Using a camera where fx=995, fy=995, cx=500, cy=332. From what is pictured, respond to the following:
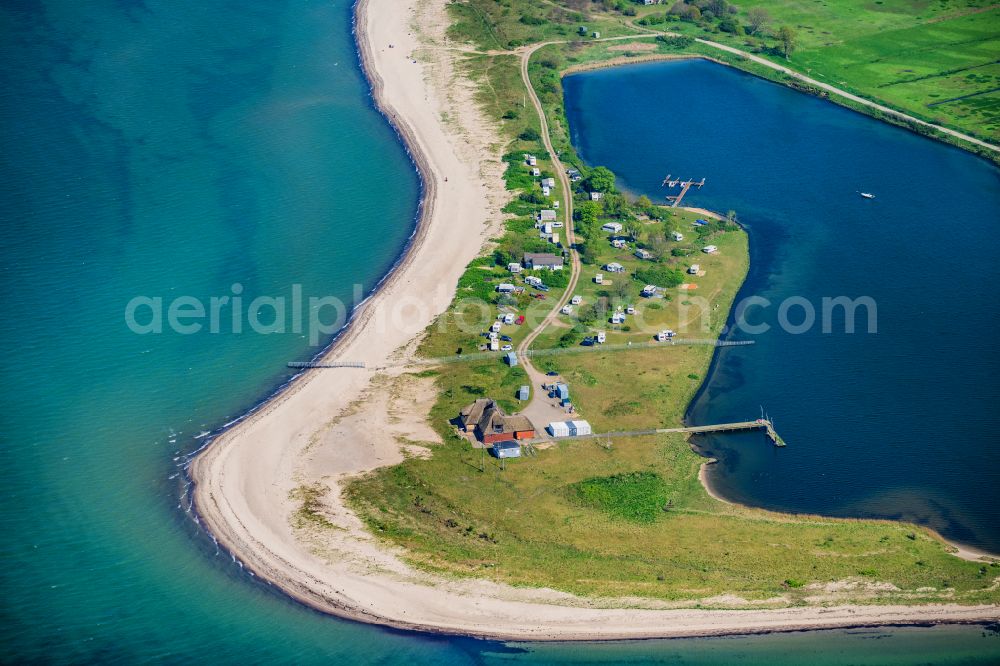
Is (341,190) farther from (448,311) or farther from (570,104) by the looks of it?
(570,104)

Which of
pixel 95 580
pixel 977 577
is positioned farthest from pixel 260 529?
pixel 977 577

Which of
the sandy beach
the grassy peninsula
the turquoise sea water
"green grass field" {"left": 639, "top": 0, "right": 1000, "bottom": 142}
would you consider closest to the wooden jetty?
the grassy peninsula

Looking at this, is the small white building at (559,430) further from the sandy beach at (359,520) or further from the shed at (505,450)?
the sandy beach at (359,520)

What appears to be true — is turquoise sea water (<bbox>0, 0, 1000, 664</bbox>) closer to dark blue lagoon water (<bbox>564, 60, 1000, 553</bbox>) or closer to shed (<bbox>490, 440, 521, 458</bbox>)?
dark blue lagoon water (<bbox>564, 60, 1000, 553</bbox>)

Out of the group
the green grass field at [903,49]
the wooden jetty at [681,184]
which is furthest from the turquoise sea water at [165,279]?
the green grass field at [903,49]

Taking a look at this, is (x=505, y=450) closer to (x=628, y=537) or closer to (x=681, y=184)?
(x=628, y=537)
